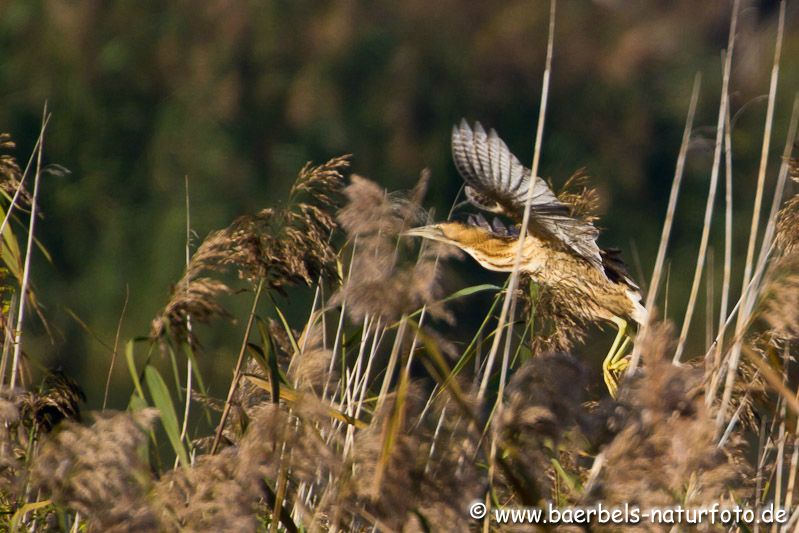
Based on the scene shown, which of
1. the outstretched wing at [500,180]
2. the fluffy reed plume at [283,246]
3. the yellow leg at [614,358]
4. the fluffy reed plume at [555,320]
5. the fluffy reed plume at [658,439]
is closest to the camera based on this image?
the fluffy reed plume at [658,439]

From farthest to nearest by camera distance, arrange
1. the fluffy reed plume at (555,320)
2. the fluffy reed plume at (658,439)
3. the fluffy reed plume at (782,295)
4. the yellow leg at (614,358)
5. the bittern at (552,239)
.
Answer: the yellow leg at (614,358) < the bittern at (552,239) < the fluffy reed plume at (555,320) < the fluffy reed plume at (782,295) < the fluffy reed plume at (658,439)

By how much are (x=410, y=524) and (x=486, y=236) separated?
A: 4.90 ft

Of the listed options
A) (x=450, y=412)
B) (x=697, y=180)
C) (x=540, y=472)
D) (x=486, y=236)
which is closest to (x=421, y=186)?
(x=450, y=412)

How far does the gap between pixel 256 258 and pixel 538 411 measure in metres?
0.53

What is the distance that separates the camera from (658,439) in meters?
1.17

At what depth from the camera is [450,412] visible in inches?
54.4

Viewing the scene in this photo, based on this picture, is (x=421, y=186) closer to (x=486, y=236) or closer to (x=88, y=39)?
(x=486, y=236)

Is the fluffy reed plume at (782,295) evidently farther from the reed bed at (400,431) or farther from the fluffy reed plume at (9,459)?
the fluffy reed plume at (9,459)

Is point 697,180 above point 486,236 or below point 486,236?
below

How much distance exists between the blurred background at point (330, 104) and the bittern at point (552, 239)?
2380 mm

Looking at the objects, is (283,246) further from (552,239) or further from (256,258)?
(552,239)

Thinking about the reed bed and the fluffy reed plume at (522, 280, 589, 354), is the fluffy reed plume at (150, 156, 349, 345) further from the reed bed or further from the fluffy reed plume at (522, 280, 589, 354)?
the fluffy reed plume at (522, 280, 589, 354)

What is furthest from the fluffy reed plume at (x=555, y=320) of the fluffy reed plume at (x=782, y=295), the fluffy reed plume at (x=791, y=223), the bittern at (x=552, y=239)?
the fluffy reed plume at (x=782, y=295)

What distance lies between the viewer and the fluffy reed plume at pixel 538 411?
1188 millimetres
